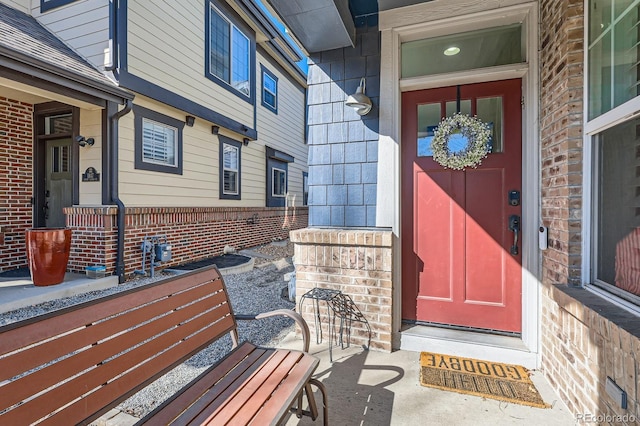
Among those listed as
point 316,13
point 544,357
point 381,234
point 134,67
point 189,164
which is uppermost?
point 134,67

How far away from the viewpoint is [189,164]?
6.25m

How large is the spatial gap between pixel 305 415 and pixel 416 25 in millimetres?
2978

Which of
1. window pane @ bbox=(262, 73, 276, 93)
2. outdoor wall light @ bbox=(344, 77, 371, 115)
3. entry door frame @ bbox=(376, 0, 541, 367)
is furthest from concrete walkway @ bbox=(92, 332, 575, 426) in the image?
window pane @ bbox=(262, 73, 276, 93)

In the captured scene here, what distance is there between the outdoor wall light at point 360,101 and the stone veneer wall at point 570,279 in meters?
1.28

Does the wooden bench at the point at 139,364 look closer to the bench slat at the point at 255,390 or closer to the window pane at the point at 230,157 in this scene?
the bench slat at the point at 255,390

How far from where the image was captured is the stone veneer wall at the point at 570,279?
1366 mm

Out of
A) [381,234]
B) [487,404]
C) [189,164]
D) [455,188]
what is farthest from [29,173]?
[487,404]

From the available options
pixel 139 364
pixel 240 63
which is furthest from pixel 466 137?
pixel 240 63

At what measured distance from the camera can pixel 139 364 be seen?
1363 mm

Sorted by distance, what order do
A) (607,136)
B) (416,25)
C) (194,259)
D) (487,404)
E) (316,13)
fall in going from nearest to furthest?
(607,136)
(487,404)
(316,13)
(416,25)
(194,259)

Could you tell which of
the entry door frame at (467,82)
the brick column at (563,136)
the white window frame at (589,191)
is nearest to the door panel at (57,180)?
the entry door frame at (467,82)

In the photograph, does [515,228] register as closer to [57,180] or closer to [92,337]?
[92,337]

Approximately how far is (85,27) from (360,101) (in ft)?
16.6

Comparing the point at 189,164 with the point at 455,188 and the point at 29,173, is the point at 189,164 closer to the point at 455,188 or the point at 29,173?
the point at 29,173
